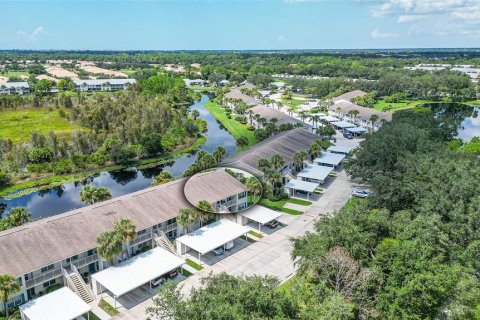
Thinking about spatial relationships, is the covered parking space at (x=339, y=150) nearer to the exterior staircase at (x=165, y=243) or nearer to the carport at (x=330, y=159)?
the carport at (x=330, y=159)

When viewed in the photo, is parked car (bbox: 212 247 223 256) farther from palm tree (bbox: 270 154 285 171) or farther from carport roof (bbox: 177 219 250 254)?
palm tree (bbox: 270 154 285 171)

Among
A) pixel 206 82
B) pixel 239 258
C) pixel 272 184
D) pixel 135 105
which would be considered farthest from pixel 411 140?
pixel 206 82

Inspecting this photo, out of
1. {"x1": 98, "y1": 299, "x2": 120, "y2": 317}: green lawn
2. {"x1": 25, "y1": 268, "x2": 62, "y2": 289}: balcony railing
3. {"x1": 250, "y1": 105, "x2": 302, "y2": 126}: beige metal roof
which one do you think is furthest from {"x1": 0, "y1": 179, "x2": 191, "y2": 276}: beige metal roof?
{"x1": 250, "y1": 105, "x2": 302, "y2": 126}: beige metal roof

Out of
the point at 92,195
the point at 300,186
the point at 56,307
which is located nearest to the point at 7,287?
the point at 56,307

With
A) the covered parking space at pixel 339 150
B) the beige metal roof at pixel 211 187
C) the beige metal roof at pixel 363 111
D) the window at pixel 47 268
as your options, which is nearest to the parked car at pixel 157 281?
the window at pixel 47 268

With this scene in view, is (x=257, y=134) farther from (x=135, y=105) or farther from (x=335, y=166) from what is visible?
(x=135, y=105)
